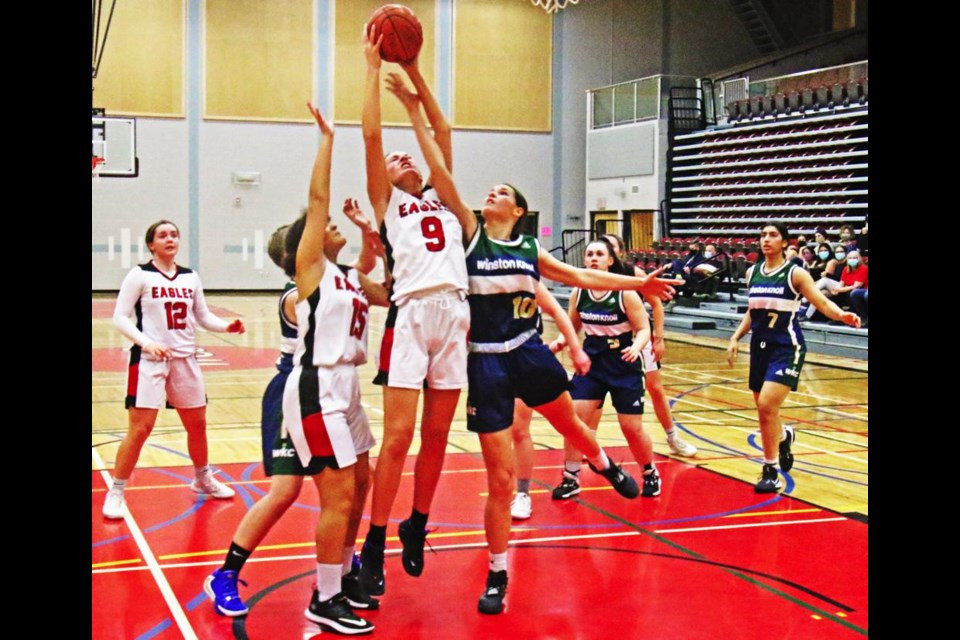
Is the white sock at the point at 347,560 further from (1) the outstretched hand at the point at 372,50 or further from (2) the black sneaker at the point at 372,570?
(1) the outstretched hand at the point at 372,50

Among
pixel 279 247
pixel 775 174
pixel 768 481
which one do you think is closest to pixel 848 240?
pixel 775 174

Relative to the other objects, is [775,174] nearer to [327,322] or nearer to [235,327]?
[235,327]

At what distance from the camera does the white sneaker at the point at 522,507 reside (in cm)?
602

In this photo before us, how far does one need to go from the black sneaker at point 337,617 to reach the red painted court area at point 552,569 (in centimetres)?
8

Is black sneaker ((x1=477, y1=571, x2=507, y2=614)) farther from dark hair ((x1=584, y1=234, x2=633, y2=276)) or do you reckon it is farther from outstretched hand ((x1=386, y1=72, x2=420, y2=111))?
dark hair ((x1=584, y1=234, x2=633, y2=276))

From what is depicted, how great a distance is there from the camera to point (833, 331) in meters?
15.8

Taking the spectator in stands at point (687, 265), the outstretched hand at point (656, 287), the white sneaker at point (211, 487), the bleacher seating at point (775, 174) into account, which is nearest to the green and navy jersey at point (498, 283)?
the outstretched hand at point (656, 287)

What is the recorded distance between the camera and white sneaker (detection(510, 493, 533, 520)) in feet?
19.7

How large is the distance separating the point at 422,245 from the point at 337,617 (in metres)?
1.56

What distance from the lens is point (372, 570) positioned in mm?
4434
